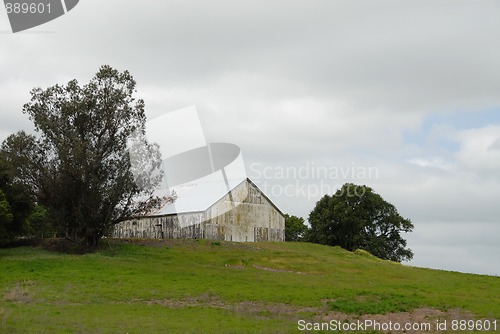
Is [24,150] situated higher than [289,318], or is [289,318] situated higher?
A: [24,150]

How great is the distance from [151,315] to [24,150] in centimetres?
2821

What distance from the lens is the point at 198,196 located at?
225ft

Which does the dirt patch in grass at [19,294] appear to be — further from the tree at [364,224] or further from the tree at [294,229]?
the tree at [294,229]

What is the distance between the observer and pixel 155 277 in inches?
1483

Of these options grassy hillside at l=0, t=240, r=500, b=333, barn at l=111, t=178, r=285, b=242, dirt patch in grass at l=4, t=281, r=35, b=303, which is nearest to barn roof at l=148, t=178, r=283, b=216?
barn at l=111, t=178, r=285, b=242

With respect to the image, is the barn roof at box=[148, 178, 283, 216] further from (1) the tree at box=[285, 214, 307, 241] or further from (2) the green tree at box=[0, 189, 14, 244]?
(1) the tree at box=[285, 214, 307, 241]

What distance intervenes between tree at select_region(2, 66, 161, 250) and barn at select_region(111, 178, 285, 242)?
13.6 metres

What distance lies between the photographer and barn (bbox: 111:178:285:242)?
211 feet

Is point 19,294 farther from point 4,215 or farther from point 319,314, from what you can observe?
point 4,215

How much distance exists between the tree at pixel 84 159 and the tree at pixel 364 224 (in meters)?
41.1

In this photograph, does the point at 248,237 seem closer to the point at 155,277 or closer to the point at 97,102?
the point at 97,102

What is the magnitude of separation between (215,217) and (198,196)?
192 inches

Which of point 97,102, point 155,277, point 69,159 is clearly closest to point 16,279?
point 155,277

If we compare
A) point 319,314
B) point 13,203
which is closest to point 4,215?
point 13,203
